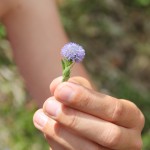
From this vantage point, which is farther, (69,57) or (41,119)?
(41,119)

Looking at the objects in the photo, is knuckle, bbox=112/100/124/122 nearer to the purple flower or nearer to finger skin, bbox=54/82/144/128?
finger skin, bbox=54/82/144/128

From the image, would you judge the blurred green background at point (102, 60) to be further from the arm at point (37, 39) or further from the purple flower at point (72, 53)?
the purple flower at point (72, 53)

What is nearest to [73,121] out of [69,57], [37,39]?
[69,57]

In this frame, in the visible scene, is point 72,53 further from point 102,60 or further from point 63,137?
point 102,60

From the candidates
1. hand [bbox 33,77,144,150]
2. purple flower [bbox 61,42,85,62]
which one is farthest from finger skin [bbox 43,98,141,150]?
purple flower [bbox 61,42,85,62]

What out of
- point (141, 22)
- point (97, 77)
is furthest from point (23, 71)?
point (141, 22)

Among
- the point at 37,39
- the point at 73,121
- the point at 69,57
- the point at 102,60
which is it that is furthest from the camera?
the point at 102,60

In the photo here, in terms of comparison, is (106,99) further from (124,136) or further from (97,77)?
(97,77)

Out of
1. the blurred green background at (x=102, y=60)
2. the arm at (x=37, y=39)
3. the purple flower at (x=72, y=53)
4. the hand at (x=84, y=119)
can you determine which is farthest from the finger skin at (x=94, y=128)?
the blurred green background at (x=102, y=60)
